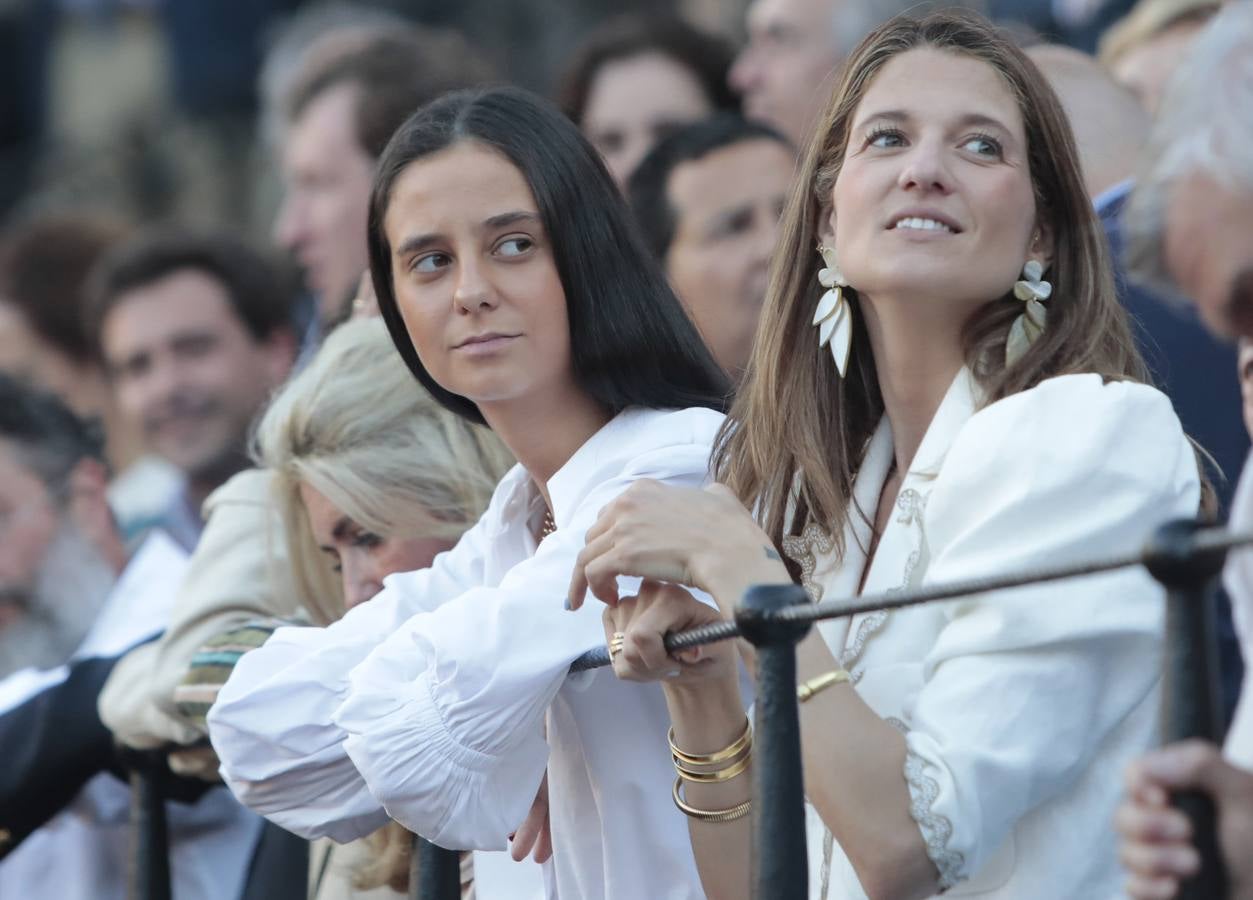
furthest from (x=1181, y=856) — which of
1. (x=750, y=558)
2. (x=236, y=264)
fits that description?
(x=236, y=264)

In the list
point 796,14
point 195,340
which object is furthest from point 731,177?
point 195,340

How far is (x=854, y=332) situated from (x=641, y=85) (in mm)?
3742

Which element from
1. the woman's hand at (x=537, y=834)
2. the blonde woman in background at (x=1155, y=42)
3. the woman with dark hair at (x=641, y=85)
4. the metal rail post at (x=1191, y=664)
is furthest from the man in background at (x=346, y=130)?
the metal rail post at (x=1191, y=664)

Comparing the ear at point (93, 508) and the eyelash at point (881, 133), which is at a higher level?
the eyelash at point (881, 133)

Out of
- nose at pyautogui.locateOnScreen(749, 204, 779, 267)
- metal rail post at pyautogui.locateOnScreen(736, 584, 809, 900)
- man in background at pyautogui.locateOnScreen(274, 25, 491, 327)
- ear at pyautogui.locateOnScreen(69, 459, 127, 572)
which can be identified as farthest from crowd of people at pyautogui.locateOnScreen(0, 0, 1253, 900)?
man in background at pyautogui.locateOnScreen(274, 25, 491, 327)

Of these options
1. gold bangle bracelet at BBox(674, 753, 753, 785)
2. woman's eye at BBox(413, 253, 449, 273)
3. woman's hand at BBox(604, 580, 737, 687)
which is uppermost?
woman's eye at BBox(413, 253, 449, 273)

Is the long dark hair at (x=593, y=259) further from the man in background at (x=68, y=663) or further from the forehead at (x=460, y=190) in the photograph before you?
the man in background at (x=68, y=663)

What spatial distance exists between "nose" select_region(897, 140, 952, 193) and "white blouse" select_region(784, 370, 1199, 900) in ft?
1.28

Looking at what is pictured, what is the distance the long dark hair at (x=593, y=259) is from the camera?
3.69m

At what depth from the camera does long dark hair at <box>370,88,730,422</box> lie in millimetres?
3691

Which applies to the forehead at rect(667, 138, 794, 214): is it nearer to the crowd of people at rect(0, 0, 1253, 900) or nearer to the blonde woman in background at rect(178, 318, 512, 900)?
the crowd of people at rect(0, 0, 1253, 900)

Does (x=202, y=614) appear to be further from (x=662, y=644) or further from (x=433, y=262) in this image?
(x=662, y=644)

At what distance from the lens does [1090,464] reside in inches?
114

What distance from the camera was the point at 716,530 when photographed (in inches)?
120
